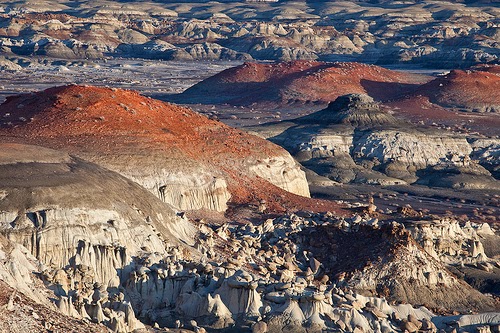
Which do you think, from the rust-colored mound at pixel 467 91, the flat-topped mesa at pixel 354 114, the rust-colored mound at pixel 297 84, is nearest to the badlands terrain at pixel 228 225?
the flat-topped mesa at pixel 354 114

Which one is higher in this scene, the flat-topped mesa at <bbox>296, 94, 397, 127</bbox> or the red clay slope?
the red clay slope

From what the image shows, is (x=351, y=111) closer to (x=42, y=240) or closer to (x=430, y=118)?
(x=430, y=118)

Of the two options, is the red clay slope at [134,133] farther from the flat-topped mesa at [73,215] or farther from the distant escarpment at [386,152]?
the distant escarpment at [386,152]

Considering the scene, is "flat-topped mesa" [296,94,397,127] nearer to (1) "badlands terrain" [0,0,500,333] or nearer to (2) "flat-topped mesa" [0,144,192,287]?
(1) "badlands terrain" [0,0,500,333]

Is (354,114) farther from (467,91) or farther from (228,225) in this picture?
(228,225)

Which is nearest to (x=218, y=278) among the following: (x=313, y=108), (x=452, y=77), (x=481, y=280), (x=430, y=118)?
(x=481, y=280)

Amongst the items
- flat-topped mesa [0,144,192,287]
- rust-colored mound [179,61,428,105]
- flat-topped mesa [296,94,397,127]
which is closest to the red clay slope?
flat-topped mesa [0,144,192,287]
